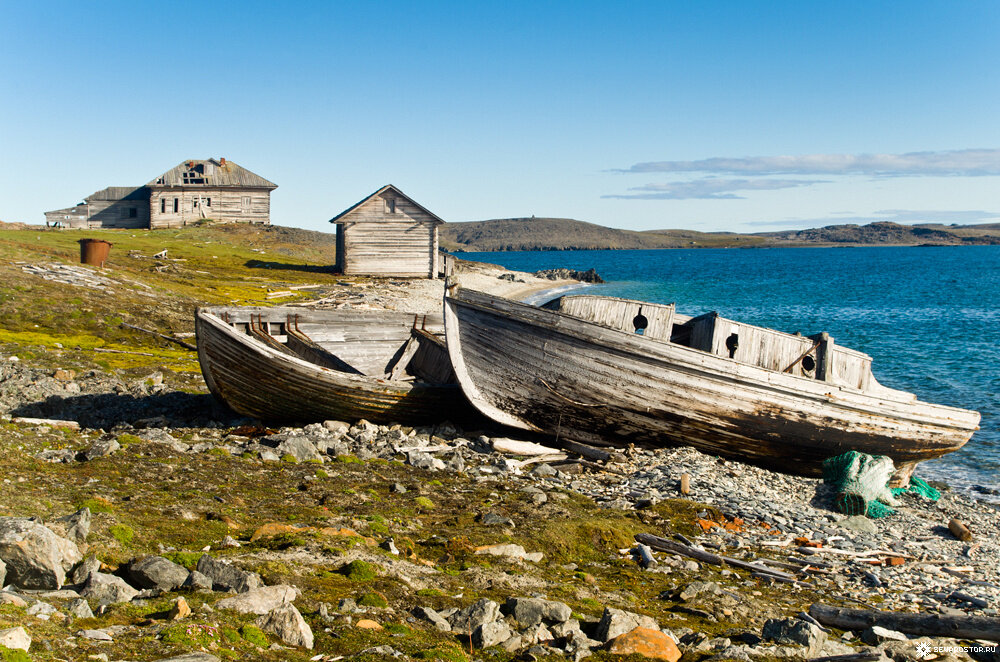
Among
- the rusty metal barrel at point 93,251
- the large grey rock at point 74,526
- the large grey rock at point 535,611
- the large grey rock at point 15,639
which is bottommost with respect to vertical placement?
the large grey rock at point 535,611

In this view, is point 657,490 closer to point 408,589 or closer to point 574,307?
point 574,307

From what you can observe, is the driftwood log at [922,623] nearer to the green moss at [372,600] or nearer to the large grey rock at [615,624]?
the large grey rock at [615,624]

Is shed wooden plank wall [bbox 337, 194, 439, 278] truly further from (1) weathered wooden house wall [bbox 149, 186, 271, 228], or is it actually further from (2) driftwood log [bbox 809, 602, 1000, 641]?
(2) driftwood log [bbox 809, 602, 1000, 641]

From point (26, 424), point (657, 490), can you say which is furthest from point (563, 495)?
point (26, 424)

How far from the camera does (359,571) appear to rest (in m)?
7.12

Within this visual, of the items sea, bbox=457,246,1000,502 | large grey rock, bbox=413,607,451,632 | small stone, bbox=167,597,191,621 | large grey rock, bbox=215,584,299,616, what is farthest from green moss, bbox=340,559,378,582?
sea, bbox=457,246,1000,502

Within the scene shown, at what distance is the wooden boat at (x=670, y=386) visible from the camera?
Answer: 13.6 meters

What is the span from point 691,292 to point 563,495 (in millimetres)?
69082

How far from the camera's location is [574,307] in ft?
46.5

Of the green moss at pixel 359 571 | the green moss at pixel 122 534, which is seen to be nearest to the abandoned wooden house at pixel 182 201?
the green moss at pixel 122 534

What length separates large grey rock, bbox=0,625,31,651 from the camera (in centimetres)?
436

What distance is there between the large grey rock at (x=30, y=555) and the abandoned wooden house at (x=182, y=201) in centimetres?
6834

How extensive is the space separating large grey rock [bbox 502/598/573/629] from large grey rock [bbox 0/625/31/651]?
138 inches

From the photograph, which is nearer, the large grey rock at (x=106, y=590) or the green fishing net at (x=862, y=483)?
the large grey rock at (x=106, y=590)
